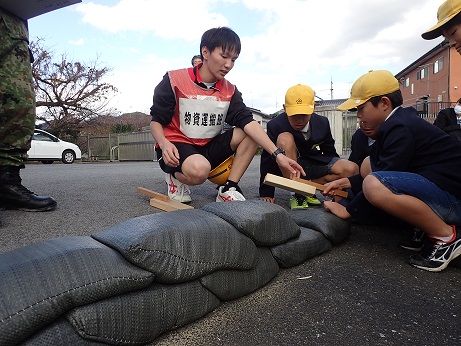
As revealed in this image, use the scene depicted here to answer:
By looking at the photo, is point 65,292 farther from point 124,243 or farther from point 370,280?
point 370,280

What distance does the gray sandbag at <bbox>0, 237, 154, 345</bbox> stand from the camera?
0.68 meters

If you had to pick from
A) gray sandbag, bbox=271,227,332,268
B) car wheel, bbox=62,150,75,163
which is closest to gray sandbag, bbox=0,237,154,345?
gray sandbag, bbox=271,227,332,268

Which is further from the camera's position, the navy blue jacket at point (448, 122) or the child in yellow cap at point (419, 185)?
the navy blue jacket at point (448, 122)

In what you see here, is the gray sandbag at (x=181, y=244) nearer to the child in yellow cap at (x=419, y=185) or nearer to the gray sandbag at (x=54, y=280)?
the gray sandbag at (x=54, y=280)

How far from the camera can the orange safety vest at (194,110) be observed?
7.29 ft

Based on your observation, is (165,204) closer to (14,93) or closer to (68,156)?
(14,93)

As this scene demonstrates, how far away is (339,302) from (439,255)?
544mm

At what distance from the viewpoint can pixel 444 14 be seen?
151cm

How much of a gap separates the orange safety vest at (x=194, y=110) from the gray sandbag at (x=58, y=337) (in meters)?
1.60

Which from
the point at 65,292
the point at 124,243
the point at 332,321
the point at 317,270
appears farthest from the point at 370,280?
the point at 65,292

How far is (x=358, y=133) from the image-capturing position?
7.54 ft

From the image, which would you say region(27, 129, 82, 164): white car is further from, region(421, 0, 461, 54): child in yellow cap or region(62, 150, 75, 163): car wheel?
region(421, 0, 461, 54): child in yellow cap

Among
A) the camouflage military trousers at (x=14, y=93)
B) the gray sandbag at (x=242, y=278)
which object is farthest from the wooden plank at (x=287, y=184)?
the camouflage military trousers at (x=14, y=93)

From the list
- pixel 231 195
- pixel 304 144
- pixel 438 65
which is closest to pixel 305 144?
pixel 304 144
